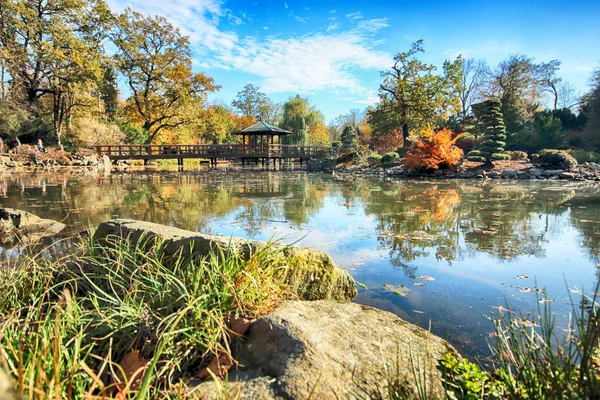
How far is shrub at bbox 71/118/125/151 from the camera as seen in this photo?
79.6ft

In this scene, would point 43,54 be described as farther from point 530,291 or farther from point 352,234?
point 530,291

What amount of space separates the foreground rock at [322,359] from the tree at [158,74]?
2963 cm

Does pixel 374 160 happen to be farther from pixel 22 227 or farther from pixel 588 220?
pixel 22 227

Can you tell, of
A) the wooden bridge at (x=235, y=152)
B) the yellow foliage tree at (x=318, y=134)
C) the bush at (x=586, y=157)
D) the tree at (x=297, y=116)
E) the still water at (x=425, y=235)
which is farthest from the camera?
the yellow foliage tree at (x=318, y=134)

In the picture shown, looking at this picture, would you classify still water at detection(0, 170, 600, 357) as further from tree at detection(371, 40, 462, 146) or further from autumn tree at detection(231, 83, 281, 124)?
autumn tree at detection(231, 83, 281, 124)

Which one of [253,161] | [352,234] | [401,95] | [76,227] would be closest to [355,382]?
→ [352,234]

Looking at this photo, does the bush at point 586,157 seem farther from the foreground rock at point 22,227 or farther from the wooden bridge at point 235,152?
the foreground rock at point 22,227

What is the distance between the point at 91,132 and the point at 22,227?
23.4 meters

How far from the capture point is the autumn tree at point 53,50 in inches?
792

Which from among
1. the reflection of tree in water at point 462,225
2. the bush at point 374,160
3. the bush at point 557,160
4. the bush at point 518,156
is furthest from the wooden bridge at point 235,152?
the reflection of tree in water at point 462,225

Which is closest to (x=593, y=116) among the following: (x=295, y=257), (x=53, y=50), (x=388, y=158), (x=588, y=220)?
(x=388, y=158)

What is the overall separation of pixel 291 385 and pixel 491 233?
192 inches

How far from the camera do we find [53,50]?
800 inches

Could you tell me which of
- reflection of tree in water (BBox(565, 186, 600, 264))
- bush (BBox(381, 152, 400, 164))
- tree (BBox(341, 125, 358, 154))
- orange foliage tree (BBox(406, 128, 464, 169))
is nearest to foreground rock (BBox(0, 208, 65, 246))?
reflection of tree in water (BBox(565, 186, 600, 264))
